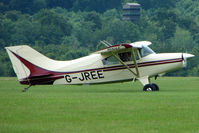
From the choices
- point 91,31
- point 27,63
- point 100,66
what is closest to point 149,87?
point 100,66

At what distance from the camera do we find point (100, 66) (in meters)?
25.1

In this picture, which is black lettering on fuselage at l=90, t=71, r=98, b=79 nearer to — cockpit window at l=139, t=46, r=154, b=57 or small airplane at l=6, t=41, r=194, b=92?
small airplane at l=6, t=41, r=194, b=92

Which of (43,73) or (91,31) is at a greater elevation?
(43,73)

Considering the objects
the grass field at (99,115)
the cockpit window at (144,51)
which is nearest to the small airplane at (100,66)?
the cockpit window at (144,51)

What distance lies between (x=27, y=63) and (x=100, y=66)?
9.31 ft

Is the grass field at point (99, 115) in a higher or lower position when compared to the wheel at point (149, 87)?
higher

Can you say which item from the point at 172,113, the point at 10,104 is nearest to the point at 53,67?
the point at 10,104

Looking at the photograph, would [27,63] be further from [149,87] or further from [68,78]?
[149,87]

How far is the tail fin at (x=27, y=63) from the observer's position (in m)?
24.8

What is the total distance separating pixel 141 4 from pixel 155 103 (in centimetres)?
11234

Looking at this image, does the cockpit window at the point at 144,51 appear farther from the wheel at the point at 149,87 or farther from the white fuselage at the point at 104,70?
the wheel at the point at 149,87

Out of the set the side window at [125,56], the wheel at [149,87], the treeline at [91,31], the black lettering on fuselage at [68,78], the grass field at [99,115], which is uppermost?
the grass field at [99,115]

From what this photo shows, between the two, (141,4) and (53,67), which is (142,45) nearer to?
(53,67)

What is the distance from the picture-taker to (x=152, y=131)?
43.2 feet
